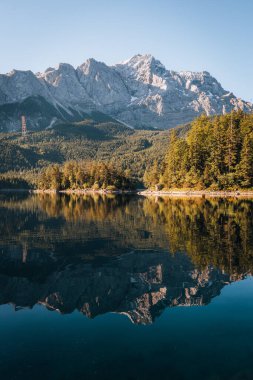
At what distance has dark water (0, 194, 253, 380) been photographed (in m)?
15.4

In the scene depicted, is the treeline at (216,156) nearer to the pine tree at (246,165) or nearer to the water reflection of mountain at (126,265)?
the pine tree at (246,165)

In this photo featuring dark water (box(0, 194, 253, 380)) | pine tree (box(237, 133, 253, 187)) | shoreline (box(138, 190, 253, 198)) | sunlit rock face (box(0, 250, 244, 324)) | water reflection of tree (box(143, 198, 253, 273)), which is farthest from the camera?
pine tree (box(237, 133, 253, 187))

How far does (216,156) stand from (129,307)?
11043cm

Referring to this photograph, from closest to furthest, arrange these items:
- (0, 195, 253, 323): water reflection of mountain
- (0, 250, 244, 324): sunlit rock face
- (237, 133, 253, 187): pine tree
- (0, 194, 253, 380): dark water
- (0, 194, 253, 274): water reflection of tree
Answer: (0, 194, 253, 380): dark water
(0, 250, 244, 324): sunlit rock face
(0, 195, 253, 323): water reflection of mountain
(0, 194, 253, 274): water reflection of tree
(237, 133, 253, 187): pine tree

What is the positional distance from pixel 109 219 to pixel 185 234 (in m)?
22.6

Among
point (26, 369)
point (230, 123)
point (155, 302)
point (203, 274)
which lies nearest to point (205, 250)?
point (203, 274)

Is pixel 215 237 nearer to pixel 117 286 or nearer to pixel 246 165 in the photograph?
pixel 117 286

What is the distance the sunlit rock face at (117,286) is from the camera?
74.2ft

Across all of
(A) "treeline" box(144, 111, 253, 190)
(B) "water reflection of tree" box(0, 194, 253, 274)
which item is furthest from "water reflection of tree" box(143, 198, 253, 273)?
(A) "treeline" box(144, 111, 253, 190)

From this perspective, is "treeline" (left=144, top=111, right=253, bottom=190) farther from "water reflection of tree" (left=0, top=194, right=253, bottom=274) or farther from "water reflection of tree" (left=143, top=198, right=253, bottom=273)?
"water reflection of tree" (left=143, top=198, right=253, bottom=273)

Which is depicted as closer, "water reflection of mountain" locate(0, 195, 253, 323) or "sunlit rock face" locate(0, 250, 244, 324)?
"sunlit rock face" locate(0, 250, 244, 324)

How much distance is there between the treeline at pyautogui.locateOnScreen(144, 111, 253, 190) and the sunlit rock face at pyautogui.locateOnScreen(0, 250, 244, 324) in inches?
3656

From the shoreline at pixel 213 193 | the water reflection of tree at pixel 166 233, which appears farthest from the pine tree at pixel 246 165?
the water reflection of tree at pixel 166 233

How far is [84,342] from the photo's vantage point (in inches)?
694
